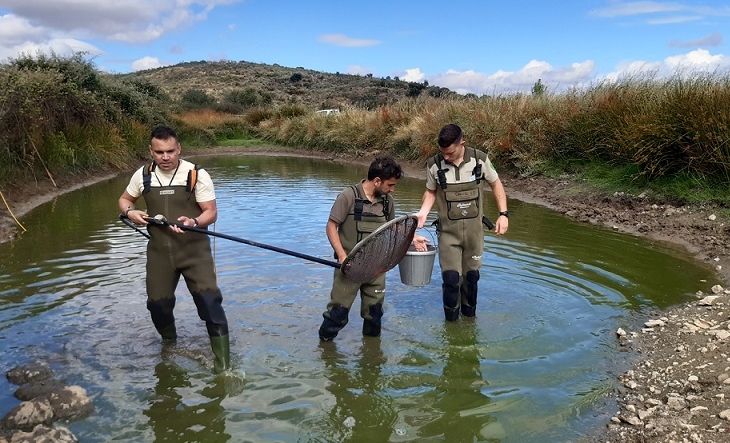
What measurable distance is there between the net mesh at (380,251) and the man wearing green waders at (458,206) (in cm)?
70

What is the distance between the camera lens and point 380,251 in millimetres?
5109

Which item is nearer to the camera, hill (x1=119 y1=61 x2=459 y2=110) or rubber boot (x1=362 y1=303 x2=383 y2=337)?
rubber boot (x1=362 y1=303 x2=383 y2=337)

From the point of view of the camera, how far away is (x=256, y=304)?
7.07 metres

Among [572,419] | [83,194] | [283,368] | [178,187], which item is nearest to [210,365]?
[283,368]

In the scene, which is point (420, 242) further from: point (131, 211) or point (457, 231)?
point (131, 211)

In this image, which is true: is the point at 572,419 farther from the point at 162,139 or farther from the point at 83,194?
the point at 83,194

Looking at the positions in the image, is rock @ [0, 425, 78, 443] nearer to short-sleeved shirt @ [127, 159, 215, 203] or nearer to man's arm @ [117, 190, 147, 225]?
man's arm @ [117, 190, 147, 225]

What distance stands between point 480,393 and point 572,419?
0.73 metres

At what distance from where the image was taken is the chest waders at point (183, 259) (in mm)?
4941

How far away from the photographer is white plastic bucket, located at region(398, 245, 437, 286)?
18.9 feet

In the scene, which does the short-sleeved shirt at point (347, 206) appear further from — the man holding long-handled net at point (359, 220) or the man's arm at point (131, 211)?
the man's arm at point (131, 211)

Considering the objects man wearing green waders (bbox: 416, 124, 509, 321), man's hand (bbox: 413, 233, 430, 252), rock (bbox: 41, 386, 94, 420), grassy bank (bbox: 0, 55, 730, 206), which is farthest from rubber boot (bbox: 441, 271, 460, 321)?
grassy bank (bbox: 0, 55, 730, 206)

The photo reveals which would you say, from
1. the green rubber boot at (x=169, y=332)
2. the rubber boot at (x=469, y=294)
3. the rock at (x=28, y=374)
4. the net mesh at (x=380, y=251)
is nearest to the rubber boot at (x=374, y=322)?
the net mesh at (x=380, y=251)

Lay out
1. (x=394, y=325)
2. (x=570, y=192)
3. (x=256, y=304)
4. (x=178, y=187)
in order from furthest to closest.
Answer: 1. (x=570, y=192)
2. (x=256, y=304)
3. (x=394, y=325)
4. (x=178, y=187)
